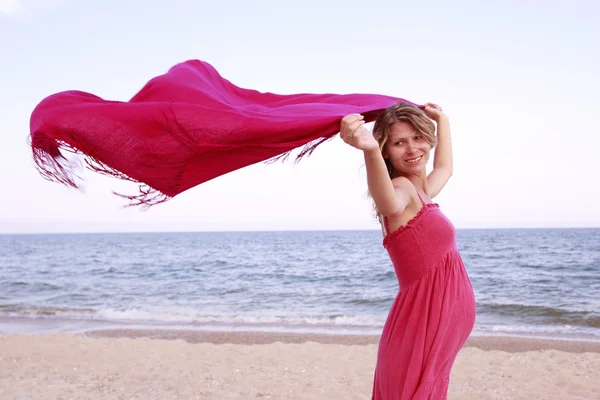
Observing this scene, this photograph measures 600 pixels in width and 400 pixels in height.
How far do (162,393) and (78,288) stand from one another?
15853mm

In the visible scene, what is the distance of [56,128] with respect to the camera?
7.72 feet

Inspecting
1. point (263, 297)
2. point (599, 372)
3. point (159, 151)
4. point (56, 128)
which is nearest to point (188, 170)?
point (159, 151)

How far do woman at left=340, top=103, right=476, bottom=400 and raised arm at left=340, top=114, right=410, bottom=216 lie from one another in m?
0.01

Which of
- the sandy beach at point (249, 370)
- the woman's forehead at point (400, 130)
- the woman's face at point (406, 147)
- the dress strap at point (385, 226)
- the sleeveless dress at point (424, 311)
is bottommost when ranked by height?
the sandy beach at point (249, 370)

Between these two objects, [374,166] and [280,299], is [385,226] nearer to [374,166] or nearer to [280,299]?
[374,166]

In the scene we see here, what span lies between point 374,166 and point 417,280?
62cm

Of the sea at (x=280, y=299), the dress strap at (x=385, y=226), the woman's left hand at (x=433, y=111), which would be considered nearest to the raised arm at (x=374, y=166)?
the dress strap at (x=385, y=226)

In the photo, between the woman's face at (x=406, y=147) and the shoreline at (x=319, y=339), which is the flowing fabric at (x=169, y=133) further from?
the shoreline at (x=319, y=339)

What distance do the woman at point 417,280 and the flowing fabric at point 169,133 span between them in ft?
0.65

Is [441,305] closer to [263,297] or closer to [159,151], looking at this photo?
[159,151]

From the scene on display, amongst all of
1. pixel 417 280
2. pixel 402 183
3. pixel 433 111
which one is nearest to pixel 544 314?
pixel 433 111

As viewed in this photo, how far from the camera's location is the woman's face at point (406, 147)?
2.55 m

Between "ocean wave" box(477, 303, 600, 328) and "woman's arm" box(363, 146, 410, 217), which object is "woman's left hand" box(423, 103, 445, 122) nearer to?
"woman's arm" box(363, 146, 410, 217)

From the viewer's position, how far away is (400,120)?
2551 mm
